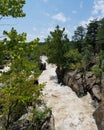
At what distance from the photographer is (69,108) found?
40.8 m

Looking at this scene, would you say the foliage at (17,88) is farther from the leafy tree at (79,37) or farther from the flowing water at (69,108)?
the leafy tree at (79,37)

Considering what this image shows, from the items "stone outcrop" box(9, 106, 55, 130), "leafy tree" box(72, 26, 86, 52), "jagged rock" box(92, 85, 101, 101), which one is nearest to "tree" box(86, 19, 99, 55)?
"leafy tree" box(72, 26, 86, 52)

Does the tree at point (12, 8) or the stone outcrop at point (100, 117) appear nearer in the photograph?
the tree at point (12, 8)

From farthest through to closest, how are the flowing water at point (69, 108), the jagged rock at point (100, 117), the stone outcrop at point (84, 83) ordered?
the stone outcrop at point (84, 83), the flowing water at point (69, 108), the jagged rock at point (100, 117)

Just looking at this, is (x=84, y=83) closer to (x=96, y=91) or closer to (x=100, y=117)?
(x=96, y=91)

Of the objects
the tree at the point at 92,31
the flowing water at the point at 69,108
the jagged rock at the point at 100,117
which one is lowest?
the flowing water at the point at 69,108

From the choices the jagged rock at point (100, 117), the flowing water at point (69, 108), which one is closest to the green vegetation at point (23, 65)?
the flowing water at point (69, 108)

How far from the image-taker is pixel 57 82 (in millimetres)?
56906

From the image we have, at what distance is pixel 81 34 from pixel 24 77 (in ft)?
218

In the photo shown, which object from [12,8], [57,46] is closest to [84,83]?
[57,46]

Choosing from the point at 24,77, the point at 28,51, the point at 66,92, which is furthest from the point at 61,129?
the point at 28,51

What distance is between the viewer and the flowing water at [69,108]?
34934 millimetres

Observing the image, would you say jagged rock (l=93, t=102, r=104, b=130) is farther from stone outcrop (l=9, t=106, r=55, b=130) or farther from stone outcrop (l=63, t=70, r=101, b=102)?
stone outcrop (l=63, t=70, r=101, b=102)

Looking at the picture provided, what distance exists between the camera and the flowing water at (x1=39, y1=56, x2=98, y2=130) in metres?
34.9
